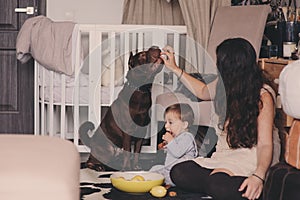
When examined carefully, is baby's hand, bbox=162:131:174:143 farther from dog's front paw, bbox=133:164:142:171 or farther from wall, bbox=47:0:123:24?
wall, bbox=47:0:123:24

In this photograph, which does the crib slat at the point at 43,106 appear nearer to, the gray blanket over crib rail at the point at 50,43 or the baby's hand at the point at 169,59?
the gray blanket over crib rail at the point at 50,43

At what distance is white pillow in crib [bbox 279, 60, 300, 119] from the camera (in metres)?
2.25

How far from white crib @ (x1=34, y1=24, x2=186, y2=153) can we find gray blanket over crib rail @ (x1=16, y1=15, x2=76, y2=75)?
5cm

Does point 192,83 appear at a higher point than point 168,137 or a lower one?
higher

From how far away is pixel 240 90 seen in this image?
3.03 m

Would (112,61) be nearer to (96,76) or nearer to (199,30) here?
Answer: (96,76)

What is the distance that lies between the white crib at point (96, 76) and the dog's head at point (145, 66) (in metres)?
0.15

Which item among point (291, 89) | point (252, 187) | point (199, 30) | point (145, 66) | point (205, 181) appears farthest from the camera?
point (199, 30)

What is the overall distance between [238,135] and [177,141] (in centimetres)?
38

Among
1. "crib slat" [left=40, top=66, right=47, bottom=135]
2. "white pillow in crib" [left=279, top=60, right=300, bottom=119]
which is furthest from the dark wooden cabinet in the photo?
"white pillow in crib" [left=279, top=60, right=300, bottom=119]

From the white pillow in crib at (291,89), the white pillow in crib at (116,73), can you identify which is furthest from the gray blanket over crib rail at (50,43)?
the white pillow in crib at (291,89)

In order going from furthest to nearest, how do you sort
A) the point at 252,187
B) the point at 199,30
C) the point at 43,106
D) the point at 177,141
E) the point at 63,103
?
the point at 199,30, the point at 43,106, the point at 63,103, the point at 177,141, the point at 252,187

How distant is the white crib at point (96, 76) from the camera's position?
3.85 meters

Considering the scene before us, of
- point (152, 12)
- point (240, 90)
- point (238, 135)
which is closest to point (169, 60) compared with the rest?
point (240, 90)
